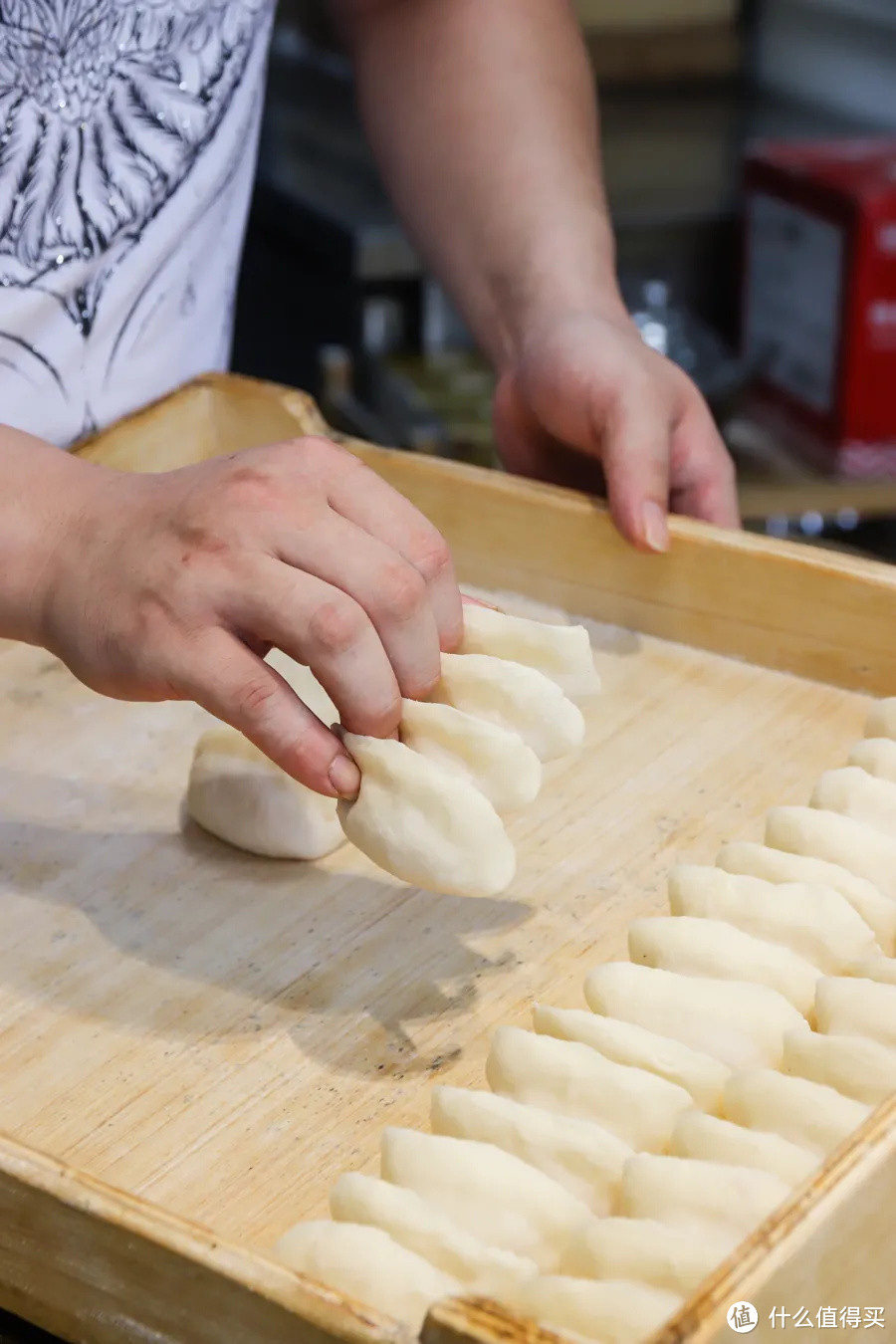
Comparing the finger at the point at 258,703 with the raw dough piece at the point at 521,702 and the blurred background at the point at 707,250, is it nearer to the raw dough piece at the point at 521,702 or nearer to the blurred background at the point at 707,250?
the raw dough piece at the point at 521,702

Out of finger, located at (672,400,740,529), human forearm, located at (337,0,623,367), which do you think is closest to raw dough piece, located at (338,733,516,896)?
finger, located at (672,400,740,529)

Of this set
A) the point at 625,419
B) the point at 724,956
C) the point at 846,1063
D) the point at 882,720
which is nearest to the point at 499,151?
the point at 625,419

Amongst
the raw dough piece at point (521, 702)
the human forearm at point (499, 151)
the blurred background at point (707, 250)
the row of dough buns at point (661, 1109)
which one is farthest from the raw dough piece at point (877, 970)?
the blurred background at point (707, 250)

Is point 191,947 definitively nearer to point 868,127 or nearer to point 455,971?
point 455,971

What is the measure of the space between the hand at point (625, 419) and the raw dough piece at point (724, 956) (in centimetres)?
45

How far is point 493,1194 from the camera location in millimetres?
783

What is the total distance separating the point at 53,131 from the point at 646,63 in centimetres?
260

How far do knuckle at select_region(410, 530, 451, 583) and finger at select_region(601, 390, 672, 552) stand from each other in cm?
42

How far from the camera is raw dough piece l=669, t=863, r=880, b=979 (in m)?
0.97

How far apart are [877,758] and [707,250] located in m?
2.10

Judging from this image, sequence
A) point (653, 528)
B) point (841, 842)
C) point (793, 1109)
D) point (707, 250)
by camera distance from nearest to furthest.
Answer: point (793, 1109) < point (841, 842) < point (653, 528) < point (707, 250)

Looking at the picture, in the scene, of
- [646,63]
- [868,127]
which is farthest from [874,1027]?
[646,63]

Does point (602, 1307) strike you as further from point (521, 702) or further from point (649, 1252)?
point (521, 702)

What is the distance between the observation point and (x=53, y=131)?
1.30 m
